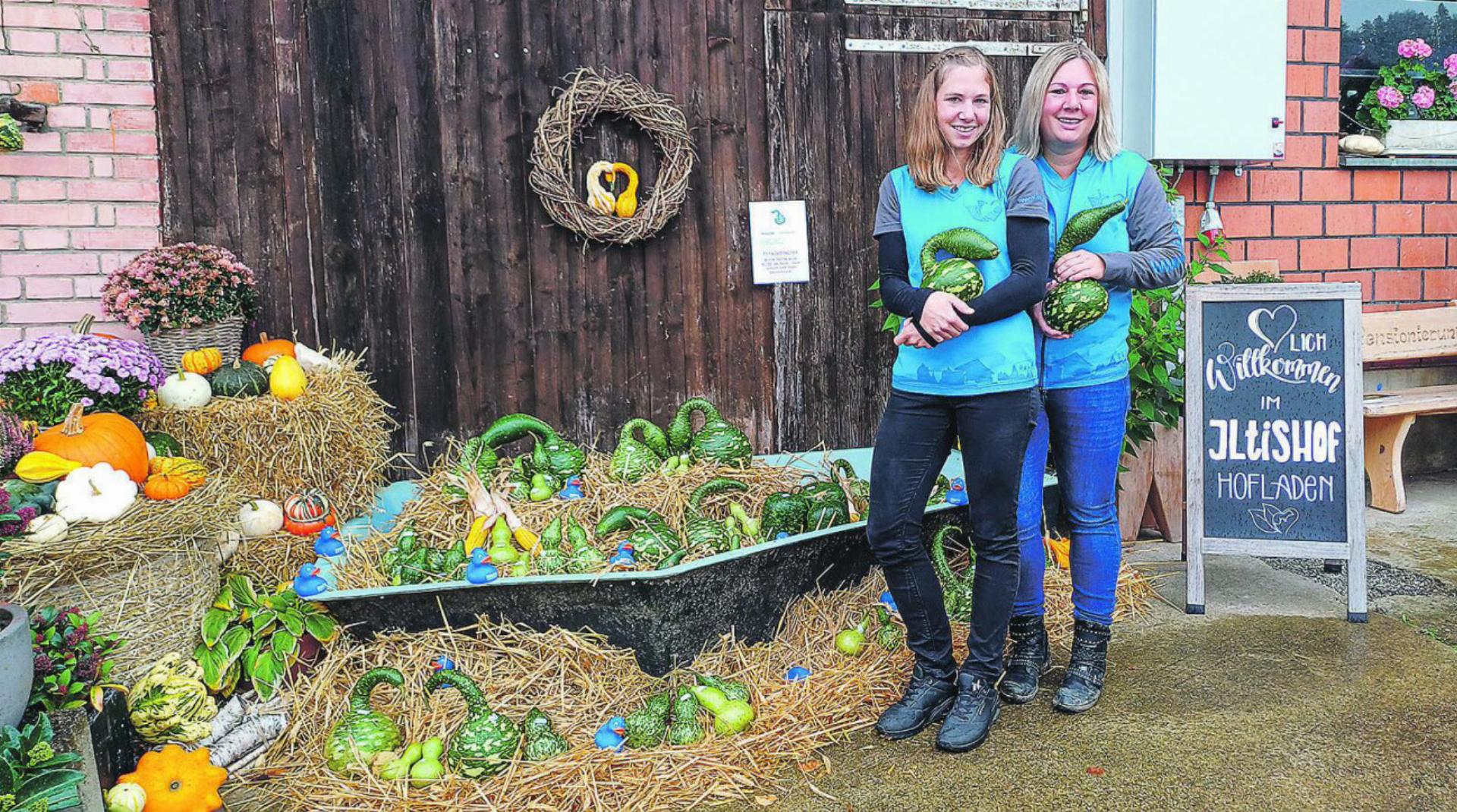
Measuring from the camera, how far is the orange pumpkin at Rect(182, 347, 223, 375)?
361 centimetres

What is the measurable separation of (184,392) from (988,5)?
3732 mm

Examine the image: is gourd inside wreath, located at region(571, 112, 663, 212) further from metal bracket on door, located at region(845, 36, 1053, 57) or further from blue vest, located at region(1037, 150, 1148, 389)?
blue vest, located at region(1037, 150, 1148, 389)

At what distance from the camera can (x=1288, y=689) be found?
3051 mm

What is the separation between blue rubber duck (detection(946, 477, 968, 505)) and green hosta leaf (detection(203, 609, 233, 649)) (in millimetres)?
2219

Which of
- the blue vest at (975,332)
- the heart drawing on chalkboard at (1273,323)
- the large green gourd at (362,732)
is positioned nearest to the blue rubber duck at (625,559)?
the large green gourd at (362,732)

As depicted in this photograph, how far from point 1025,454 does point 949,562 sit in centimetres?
90

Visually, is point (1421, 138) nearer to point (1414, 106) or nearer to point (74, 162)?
point (1414, 106)

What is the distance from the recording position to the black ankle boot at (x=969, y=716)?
275cm

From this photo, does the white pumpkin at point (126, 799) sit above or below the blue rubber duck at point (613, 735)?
above

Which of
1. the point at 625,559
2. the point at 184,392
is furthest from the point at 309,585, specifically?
the point at 184,392

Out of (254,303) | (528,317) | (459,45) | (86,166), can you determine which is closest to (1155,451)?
(528,317)

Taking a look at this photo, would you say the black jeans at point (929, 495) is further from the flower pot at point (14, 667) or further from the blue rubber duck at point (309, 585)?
the flower pot at point (14, 667)

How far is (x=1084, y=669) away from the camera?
302cm

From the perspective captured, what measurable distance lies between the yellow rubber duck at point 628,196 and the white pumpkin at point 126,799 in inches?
108
